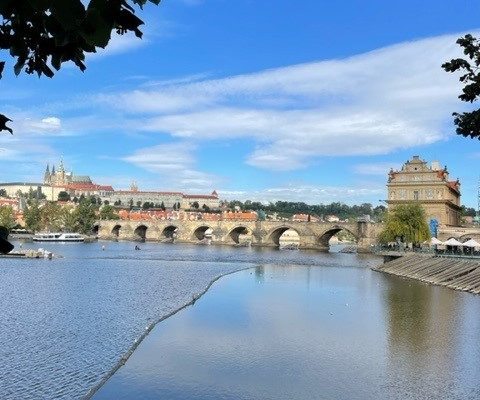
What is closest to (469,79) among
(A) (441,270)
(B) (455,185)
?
(A) (441,270)

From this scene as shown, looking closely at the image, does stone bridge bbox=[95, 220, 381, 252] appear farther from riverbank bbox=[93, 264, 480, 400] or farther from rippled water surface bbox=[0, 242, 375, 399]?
riverbank bbox=[93, 264, 480, 400]

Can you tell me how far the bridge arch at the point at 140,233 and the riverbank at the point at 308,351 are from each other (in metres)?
108

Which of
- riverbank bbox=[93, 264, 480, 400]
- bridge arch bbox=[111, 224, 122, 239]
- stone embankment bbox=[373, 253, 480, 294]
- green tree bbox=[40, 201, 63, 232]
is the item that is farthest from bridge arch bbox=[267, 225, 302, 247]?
riverbank bbox=[93, 264, 480, 400]

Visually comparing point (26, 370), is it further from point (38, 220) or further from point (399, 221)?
point (38, 220)

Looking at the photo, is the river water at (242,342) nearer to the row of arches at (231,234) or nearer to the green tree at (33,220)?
the row of arches at (231,234)

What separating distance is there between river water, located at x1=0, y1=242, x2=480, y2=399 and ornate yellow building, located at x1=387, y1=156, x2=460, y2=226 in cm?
4711

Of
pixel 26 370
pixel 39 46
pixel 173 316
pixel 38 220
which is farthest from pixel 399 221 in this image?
pixel 38 220

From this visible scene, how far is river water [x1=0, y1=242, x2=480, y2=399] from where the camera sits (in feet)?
51.6

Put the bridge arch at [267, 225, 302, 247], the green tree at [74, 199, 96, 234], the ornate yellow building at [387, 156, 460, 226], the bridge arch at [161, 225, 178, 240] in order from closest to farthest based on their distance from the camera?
1. the ornate yellow building at [387, 156, 460, 226]
2. the bridge arch at [267, 225, 302, 247]
3. the bridge arch at [161, 225, 178, 240]
4. the green tree at [74, 199, 96, 234]

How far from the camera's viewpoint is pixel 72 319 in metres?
25.6

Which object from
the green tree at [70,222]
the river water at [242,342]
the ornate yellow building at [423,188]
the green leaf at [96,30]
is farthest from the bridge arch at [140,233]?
the green leaf at [96,30]

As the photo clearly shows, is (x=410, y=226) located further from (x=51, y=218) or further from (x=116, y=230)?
(x=51, y=218)

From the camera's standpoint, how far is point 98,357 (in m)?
19.0

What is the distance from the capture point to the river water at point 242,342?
15.7m
